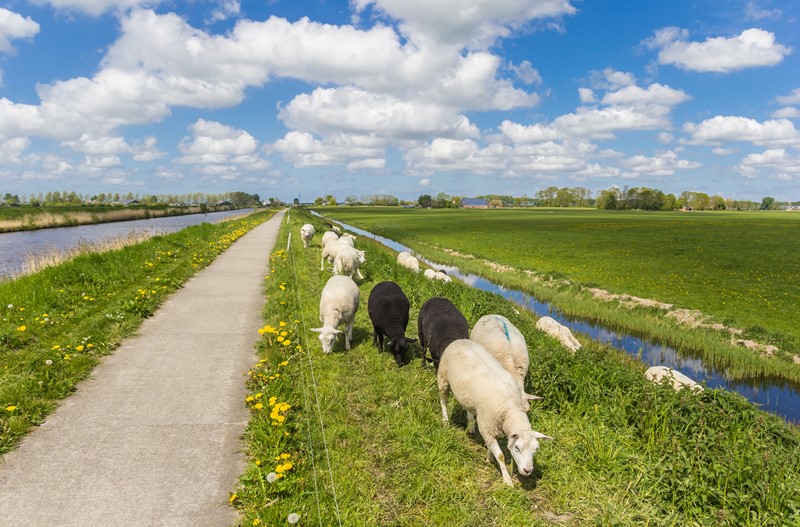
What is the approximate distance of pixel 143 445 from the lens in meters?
5.62

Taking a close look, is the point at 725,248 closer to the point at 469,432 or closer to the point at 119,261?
the point at 469,432

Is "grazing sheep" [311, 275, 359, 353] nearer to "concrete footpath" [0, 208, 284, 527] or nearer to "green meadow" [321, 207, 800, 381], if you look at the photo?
"concrete footpath" [0, 208, 284, 527]

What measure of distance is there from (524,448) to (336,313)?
5649 mm

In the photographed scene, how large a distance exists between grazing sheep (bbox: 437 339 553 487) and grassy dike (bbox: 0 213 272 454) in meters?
6.10

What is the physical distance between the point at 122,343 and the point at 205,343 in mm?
1754

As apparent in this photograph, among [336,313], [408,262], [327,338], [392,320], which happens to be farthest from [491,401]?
[408,262]

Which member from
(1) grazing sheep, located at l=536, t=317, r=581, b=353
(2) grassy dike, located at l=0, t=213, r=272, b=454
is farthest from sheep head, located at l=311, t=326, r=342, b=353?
(1) grazing sheep, located at l=536, t=317, r=581, b=353

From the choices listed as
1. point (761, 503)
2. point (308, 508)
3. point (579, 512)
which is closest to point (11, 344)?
point (308, 508)

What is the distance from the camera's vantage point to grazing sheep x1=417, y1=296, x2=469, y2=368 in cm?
806

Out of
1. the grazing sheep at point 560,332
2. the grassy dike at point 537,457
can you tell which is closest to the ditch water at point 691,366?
the grassy dike at point 537,457

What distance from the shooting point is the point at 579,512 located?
510 centimetres

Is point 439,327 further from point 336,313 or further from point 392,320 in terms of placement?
point 336,313

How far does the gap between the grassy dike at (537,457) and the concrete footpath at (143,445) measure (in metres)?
0.42

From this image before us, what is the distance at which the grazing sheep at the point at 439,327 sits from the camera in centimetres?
806
